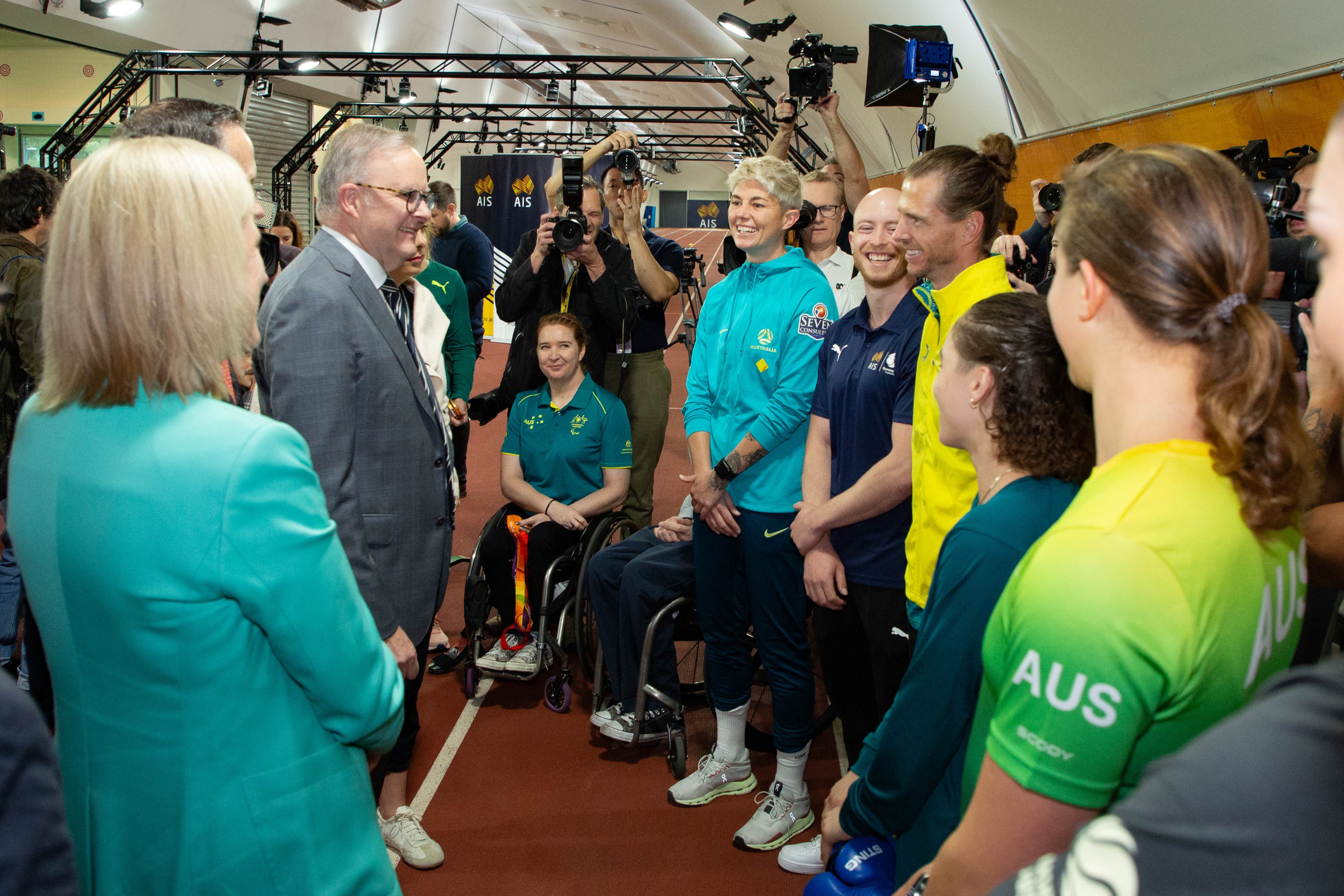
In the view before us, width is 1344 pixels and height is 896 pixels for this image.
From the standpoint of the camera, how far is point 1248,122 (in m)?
4.59

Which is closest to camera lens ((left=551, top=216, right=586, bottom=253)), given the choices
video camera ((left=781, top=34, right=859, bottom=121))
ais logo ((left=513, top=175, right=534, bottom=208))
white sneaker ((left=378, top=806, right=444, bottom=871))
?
video camera ((left=781, top=34, right=859, bottom=121))

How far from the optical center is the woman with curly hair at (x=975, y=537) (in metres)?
1.09

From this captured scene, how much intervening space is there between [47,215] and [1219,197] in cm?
385

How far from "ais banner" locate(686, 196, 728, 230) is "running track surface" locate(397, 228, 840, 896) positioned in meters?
38.2

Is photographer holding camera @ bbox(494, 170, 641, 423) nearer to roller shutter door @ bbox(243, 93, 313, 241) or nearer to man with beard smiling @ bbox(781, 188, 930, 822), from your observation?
man with beard smiling @ bbox(781, 188, 930, 822)

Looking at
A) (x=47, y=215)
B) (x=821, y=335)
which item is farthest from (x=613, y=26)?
(x=821, y=335)

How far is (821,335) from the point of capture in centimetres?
245

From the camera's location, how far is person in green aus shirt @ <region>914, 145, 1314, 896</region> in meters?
0.74

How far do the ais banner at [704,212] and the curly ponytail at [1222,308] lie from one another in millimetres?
40049

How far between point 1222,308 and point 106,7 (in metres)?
11.1

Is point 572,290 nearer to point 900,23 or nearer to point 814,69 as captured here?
point 814,69

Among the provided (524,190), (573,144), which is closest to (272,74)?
(524,190)

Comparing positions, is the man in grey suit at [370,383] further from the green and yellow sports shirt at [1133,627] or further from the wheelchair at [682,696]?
the green and yellow sports shirt at [1133,627]

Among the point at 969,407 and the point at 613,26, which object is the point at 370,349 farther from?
the point at 613,26
